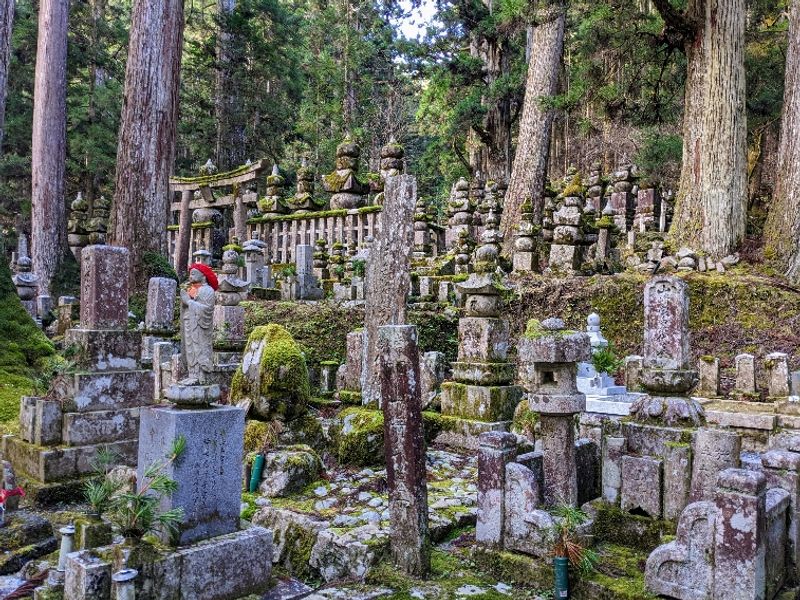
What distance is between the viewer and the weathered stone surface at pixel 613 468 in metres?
4.72

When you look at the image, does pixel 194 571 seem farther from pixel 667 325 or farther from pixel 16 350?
pixel 16 350

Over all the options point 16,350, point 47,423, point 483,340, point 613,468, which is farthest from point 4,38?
point 613,468

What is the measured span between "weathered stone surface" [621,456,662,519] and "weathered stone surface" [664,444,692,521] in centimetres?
5

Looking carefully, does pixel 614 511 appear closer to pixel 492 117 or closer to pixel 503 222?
pixel 503 222

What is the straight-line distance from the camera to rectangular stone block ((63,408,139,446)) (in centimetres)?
606

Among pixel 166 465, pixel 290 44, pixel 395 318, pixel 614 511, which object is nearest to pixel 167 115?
pixel 395 318

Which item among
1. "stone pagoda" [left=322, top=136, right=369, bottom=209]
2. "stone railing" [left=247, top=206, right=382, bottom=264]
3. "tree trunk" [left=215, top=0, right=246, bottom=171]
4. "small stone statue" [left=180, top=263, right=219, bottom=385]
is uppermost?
"tree trunk" [left=215, top=0, right=246, bottom=171]

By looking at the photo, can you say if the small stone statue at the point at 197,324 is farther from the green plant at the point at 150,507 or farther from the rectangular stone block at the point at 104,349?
the rectangular stone block at the point at 104,349

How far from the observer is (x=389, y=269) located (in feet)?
23.9

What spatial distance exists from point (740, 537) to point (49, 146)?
1973cm

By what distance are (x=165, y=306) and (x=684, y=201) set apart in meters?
11.2

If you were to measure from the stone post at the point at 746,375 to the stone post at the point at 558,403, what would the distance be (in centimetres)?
517

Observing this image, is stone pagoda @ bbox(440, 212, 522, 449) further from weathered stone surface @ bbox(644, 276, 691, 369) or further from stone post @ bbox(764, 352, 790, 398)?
stone post @ bbox(764, 352, 790, 398)

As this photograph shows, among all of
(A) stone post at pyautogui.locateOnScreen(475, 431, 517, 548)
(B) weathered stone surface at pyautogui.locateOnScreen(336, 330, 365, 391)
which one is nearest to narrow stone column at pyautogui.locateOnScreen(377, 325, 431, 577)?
(A) stone post at pyautogui.locateOnScreen(475, 431, 517, 548)
